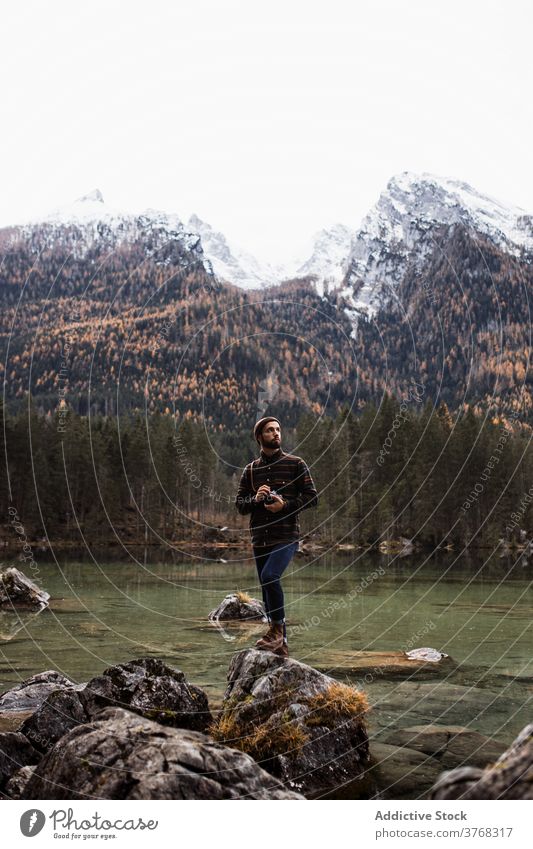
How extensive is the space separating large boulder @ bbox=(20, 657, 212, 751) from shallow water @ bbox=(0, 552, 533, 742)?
1154 mm

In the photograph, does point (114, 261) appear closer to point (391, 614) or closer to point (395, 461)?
point (395, 461)

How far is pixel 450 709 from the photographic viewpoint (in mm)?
10102

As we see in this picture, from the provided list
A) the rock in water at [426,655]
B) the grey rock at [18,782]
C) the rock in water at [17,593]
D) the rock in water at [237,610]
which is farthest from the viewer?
the rock in water at [17,593]

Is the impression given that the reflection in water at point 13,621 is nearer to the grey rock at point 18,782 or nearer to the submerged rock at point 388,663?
the submerged rock at point 388,663

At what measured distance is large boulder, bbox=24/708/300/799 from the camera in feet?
18.1

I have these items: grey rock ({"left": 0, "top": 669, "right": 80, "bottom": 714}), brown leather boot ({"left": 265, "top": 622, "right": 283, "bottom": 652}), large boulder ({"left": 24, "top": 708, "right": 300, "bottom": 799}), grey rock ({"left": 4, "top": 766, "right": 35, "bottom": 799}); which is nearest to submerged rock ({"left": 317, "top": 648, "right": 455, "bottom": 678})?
brown leather boot ({"left": 265, "top": 622, "right": 283, "bottom": 652})

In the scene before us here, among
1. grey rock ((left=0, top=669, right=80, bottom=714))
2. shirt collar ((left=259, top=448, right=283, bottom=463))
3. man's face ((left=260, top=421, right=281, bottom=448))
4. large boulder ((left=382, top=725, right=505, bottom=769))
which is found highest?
man's face ((left=260, top=421, right=281, bottom=448))

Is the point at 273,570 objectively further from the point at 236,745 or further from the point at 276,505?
the point at 236,745

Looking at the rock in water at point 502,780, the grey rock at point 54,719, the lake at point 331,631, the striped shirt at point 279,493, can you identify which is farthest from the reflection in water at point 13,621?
the rock in water at point 502,780

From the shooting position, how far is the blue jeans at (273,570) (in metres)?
8.87

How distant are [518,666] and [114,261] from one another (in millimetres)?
143256

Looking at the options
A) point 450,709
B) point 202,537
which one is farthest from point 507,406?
point 450,709

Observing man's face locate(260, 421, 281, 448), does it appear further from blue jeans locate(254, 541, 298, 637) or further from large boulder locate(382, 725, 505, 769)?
large boulder locate(382, 725, 505, 769)

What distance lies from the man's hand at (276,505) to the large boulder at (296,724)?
1662 mm
